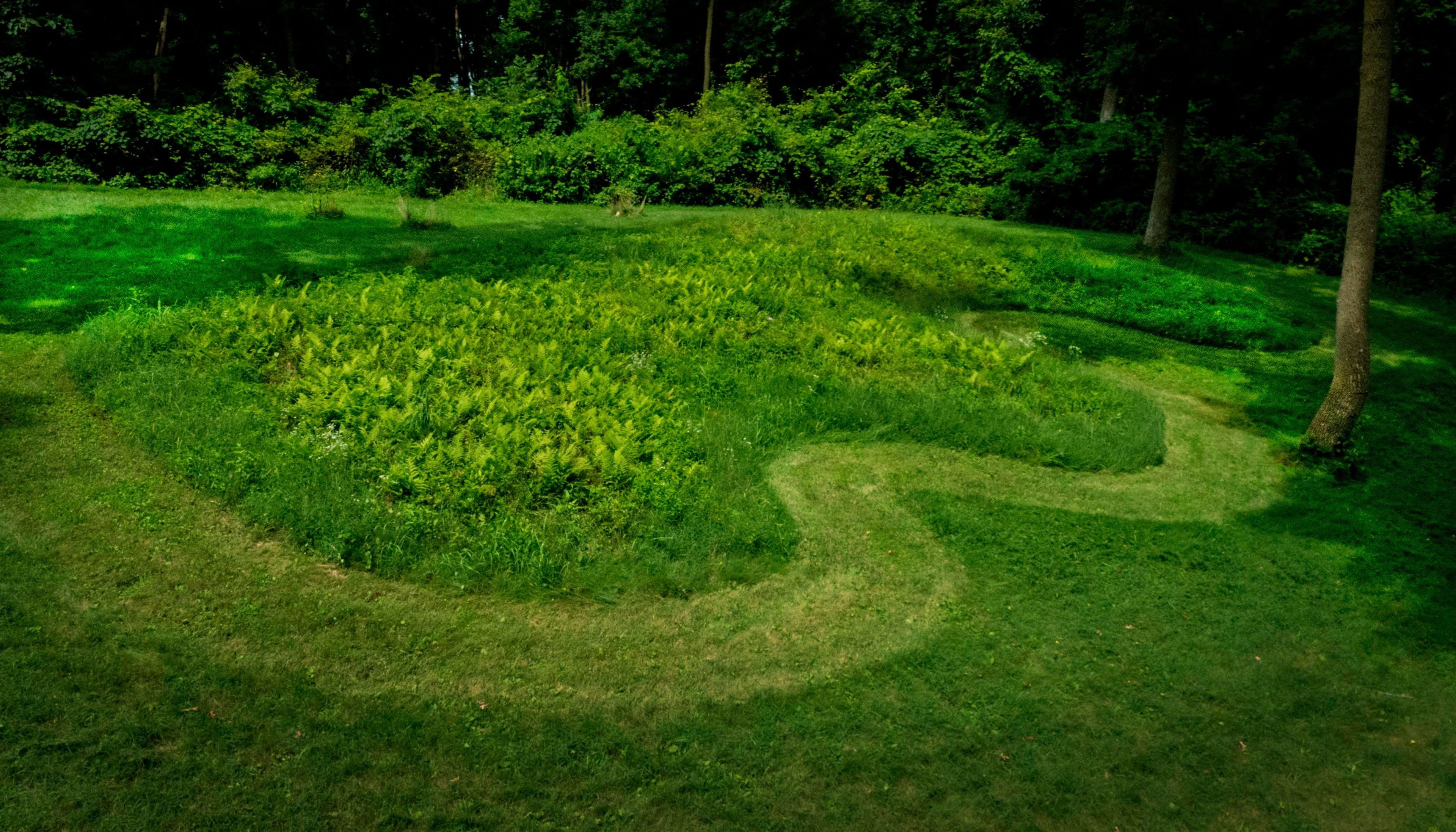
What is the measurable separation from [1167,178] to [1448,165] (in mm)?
9734

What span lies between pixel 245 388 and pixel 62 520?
202 centimetres

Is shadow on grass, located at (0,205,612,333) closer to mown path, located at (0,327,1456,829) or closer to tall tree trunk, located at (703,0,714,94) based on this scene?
mown path, located at (0,327,1456,829)

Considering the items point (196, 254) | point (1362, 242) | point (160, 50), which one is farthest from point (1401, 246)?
point (160, 50)

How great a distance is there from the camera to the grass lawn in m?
4.05

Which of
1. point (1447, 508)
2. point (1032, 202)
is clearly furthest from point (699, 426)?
point (1032, 202)

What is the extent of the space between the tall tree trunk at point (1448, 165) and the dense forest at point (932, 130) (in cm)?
8

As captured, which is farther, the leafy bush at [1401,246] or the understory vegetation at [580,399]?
the leafy bush at [1401,246]

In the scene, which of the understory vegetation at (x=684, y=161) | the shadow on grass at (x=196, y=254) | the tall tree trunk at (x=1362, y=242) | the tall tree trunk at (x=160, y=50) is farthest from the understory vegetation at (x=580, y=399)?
the tall tree trunk at (x=160, y=50)

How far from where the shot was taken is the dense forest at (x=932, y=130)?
1714 cm

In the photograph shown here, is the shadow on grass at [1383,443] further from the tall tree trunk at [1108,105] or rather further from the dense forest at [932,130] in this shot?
the tall tree trunk at [1108,105]

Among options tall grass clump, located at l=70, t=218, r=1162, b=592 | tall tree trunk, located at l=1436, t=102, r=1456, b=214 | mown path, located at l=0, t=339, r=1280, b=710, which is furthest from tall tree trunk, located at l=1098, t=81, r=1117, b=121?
mown path, located at l=0, t=339, r=1280, b=710

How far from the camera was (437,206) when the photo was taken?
16828 millimetres

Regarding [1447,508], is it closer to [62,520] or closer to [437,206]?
[62,520]

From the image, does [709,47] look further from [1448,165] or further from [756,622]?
[756,622]
